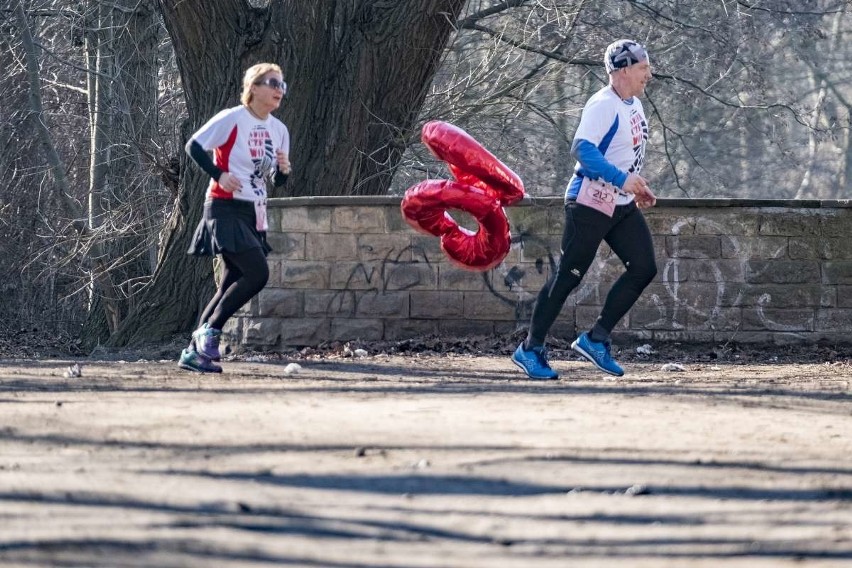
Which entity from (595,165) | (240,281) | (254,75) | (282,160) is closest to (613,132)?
(595,165)

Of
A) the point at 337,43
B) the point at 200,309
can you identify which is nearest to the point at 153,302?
the point at 200,309

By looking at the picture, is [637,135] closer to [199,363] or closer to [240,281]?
[240,281]

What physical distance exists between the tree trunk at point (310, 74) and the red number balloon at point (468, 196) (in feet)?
11.6

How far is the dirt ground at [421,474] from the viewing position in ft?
11.7

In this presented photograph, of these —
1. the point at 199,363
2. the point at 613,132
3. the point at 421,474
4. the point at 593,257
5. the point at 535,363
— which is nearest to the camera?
the point at 421,474

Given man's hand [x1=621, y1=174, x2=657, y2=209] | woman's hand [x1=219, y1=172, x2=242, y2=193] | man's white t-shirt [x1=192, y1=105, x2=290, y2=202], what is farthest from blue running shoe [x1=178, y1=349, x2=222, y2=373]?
man's hand [x1=621, y1=174, x2=657, y2=209]

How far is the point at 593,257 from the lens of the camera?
823 cm

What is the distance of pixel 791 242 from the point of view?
11.0m

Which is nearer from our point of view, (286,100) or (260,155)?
(260,155)

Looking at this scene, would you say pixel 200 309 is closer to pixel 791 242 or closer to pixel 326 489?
pixel 791 242

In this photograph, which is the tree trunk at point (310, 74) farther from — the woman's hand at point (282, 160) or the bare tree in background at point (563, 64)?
the woman's hand at point (282, 160)

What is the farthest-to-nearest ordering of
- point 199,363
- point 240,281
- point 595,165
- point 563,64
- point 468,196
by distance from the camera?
point 563,64 → point 468,196 → point 199,363 → point 240,281 → point 595,165

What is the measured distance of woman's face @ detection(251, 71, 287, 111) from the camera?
27.6 ft

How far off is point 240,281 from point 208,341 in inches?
16.1
